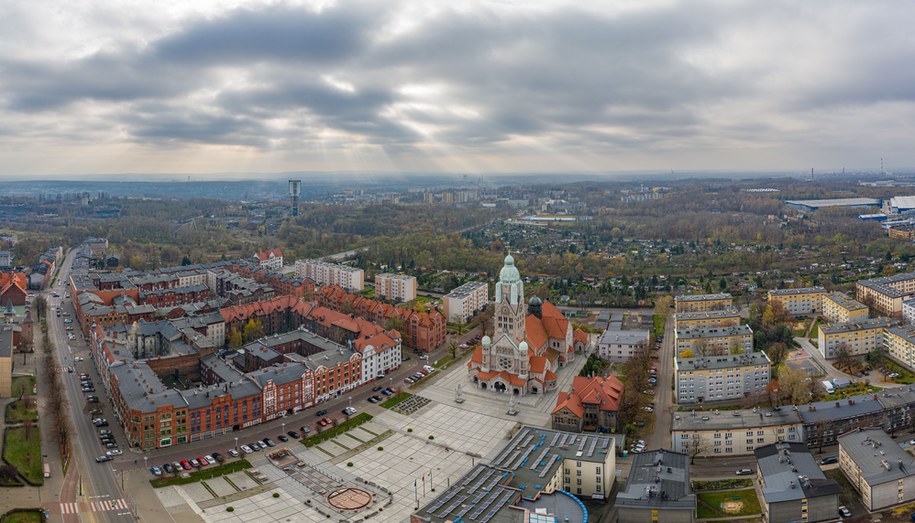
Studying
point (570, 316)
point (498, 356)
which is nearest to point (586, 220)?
point (570, 316)

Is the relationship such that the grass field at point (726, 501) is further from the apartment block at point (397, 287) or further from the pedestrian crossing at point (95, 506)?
the apartment block at point (397, 287)

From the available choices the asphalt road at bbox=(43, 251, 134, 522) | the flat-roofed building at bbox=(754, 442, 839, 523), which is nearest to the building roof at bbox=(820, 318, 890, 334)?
the flat-roofed building at bbox=(754, 442, 839, 523)

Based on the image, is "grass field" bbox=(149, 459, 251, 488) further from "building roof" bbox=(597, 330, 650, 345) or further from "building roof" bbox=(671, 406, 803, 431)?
"building roof" bbox=(597, 330, 650, 345)

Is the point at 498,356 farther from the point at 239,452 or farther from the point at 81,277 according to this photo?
the point at 81,277

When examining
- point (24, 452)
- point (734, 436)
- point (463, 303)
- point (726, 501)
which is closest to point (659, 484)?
point (726, 501)

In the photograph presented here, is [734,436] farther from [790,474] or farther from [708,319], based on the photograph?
[708,319]

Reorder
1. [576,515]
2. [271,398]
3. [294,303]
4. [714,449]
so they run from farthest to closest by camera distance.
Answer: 1. [294,303]
2. [271,398]
3. [714,449]
4. [576,515]
